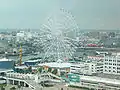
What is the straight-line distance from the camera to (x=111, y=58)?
8.41m

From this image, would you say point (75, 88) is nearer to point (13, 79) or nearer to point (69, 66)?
point (13, 79)

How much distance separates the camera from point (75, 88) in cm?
670

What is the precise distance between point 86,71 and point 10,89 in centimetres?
241

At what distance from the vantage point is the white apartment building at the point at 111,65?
27.1ft

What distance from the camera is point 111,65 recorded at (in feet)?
27.7

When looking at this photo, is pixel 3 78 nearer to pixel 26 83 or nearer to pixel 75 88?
pixel 26 83

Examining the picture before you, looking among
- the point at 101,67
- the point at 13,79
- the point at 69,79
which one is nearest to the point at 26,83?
the point at 13,79

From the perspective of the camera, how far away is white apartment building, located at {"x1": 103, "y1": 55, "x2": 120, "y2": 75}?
826 centimetres

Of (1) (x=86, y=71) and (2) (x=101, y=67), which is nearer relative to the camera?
(1) (x=86, y=71)

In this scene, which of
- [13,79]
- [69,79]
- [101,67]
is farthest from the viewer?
[101,67]

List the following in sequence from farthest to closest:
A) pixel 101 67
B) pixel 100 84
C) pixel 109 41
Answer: pixel 109 41 < pixel 101 67 < pixel 100 84

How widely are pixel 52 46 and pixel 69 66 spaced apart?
1040 mm

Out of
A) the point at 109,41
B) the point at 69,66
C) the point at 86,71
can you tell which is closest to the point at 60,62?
the point at 69,66

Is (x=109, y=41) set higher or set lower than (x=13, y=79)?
higher
